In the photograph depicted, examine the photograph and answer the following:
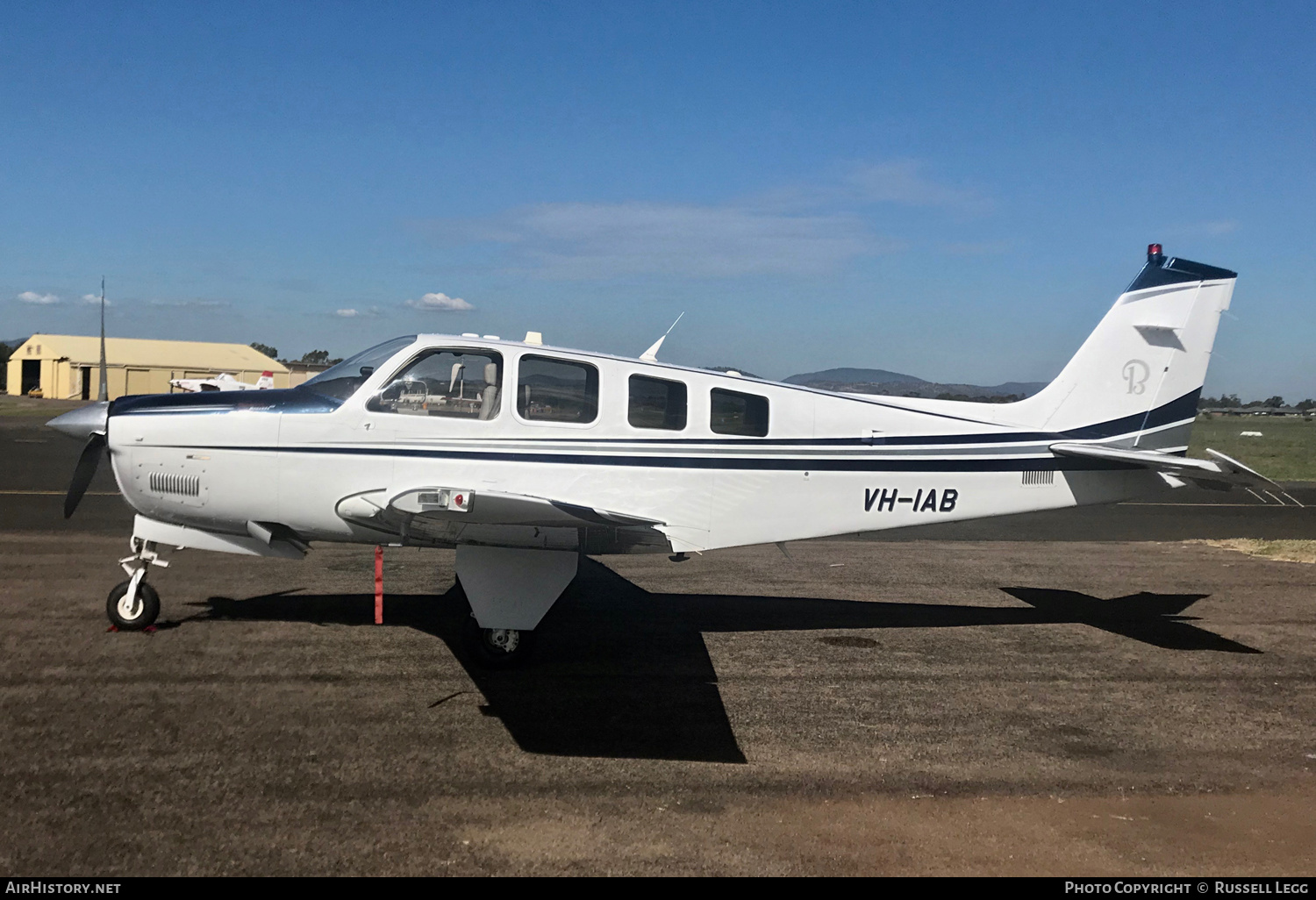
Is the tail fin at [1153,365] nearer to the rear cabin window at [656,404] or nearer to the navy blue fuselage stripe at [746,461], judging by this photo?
the navy blue fuselage stripe at [746,461]

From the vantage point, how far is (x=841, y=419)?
7.77 meters

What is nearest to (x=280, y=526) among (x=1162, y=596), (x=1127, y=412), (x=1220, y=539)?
(x=1127, y=412)

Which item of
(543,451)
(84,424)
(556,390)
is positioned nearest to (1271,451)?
(556,390)

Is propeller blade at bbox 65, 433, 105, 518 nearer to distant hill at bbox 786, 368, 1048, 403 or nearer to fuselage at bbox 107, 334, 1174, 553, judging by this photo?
fuselage at bbox 107, 334, 1174, 553

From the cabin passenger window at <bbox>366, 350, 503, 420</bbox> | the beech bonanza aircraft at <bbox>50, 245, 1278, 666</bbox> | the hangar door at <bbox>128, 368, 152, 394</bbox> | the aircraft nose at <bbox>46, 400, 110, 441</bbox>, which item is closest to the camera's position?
the beech bonanza aircraft at <bbox>50, 245, 1278, 666</bbox>

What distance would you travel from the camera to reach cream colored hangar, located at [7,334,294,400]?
222 feet

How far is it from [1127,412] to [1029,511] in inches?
54.0

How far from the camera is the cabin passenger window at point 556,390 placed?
714 centimetres

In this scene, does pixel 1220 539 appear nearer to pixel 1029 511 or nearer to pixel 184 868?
pixel 1029 511

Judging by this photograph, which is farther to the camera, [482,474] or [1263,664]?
[1263,664]

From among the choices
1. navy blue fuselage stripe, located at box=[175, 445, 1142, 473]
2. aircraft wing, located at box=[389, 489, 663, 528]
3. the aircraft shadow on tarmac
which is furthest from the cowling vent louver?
aircraft wing, located at box=[389, 489, 663, 528]

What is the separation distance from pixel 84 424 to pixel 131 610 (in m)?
1.50

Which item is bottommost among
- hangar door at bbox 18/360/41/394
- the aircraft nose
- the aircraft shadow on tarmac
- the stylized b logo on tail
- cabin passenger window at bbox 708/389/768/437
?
hangar door at bbox 18/360/41/394

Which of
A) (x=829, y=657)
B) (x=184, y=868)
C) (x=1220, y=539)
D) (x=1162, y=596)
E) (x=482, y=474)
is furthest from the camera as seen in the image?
(x=1220, y=539)
